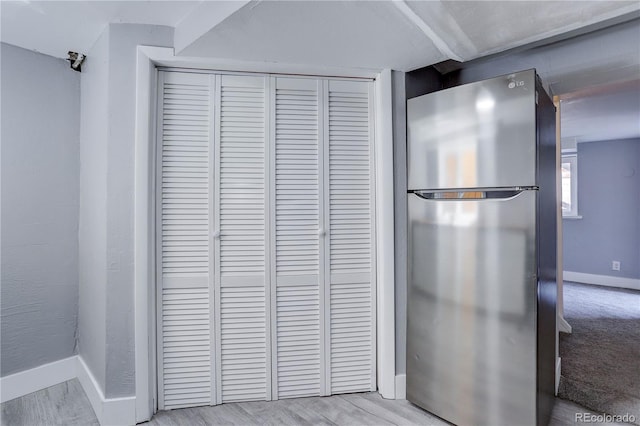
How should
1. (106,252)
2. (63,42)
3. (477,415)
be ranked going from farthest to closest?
1. (63,42)
2. (106,252)
3. (477,415)

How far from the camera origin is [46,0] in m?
1.60

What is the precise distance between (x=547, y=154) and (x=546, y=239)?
0.45 metres

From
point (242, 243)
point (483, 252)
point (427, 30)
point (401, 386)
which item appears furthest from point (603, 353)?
point (242, 243)

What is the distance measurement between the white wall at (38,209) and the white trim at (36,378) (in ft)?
0.12

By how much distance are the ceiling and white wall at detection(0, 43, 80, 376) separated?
9.7 inches

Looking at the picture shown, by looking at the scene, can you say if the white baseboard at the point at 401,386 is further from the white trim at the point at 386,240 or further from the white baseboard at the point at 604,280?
the white baseboard at the point at 604,280

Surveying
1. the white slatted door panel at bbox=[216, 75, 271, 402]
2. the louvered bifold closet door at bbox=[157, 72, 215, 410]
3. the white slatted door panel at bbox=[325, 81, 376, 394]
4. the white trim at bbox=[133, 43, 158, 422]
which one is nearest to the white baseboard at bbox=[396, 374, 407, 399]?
the white slatted door panel at bbox=[325, 81, 376, 394]

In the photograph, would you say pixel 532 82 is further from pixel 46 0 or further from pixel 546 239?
pixel 46 0

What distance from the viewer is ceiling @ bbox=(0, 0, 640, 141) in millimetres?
1471

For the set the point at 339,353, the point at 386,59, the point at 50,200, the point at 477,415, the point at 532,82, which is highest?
the point at 386,59

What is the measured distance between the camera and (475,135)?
1.66 m

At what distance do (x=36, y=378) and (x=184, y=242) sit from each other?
1.35 m

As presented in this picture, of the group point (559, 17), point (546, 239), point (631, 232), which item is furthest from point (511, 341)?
point (631, 232)

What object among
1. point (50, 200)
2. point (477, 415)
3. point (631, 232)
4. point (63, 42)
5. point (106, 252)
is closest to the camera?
point (477, 415)
